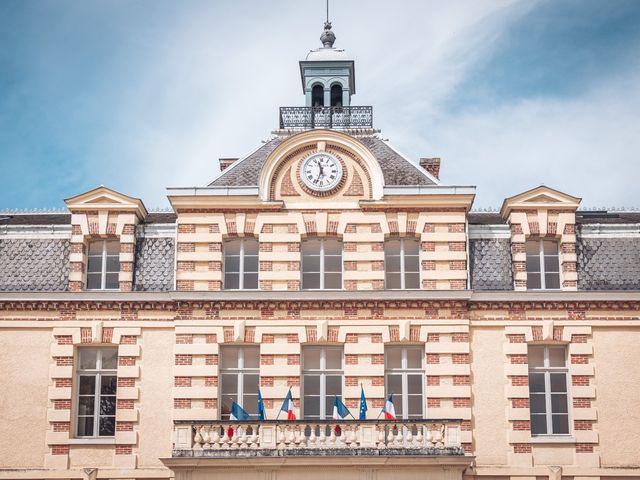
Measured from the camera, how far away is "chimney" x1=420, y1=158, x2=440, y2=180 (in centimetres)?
3334

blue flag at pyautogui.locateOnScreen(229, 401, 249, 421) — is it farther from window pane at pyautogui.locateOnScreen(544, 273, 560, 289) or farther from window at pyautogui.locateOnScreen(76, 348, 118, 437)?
window pane at pyautogui.locateOnScreen(544, 273, 560, 289)

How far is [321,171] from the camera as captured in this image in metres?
29.7

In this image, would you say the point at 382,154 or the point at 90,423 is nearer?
the point at 90,423

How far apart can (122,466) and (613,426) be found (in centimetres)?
1333

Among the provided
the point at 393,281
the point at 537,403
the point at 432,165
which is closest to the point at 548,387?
the point at 537,403

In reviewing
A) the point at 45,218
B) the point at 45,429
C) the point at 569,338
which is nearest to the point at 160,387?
the point at 45,429

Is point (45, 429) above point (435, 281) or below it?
below

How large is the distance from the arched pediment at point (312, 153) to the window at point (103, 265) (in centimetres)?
464

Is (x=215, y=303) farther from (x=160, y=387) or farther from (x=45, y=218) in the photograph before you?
(x=45, y=218)

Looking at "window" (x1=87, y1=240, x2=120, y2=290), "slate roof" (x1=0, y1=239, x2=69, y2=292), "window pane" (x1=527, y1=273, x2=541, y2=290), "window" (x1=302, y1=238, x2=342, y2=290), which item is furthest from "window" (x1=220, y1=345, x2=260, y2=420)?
"window pane" (x1=527, y1=273, x2=541, y2=290)

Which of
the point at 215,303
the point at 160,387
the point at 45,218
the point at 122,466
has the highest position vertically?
the point at 45,218

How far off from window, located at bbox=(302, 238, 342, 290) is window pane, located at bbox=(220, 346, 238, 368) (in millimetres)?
2640

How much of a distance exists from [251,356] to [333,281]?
311cm

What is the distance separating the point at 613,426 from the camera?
2800cm
